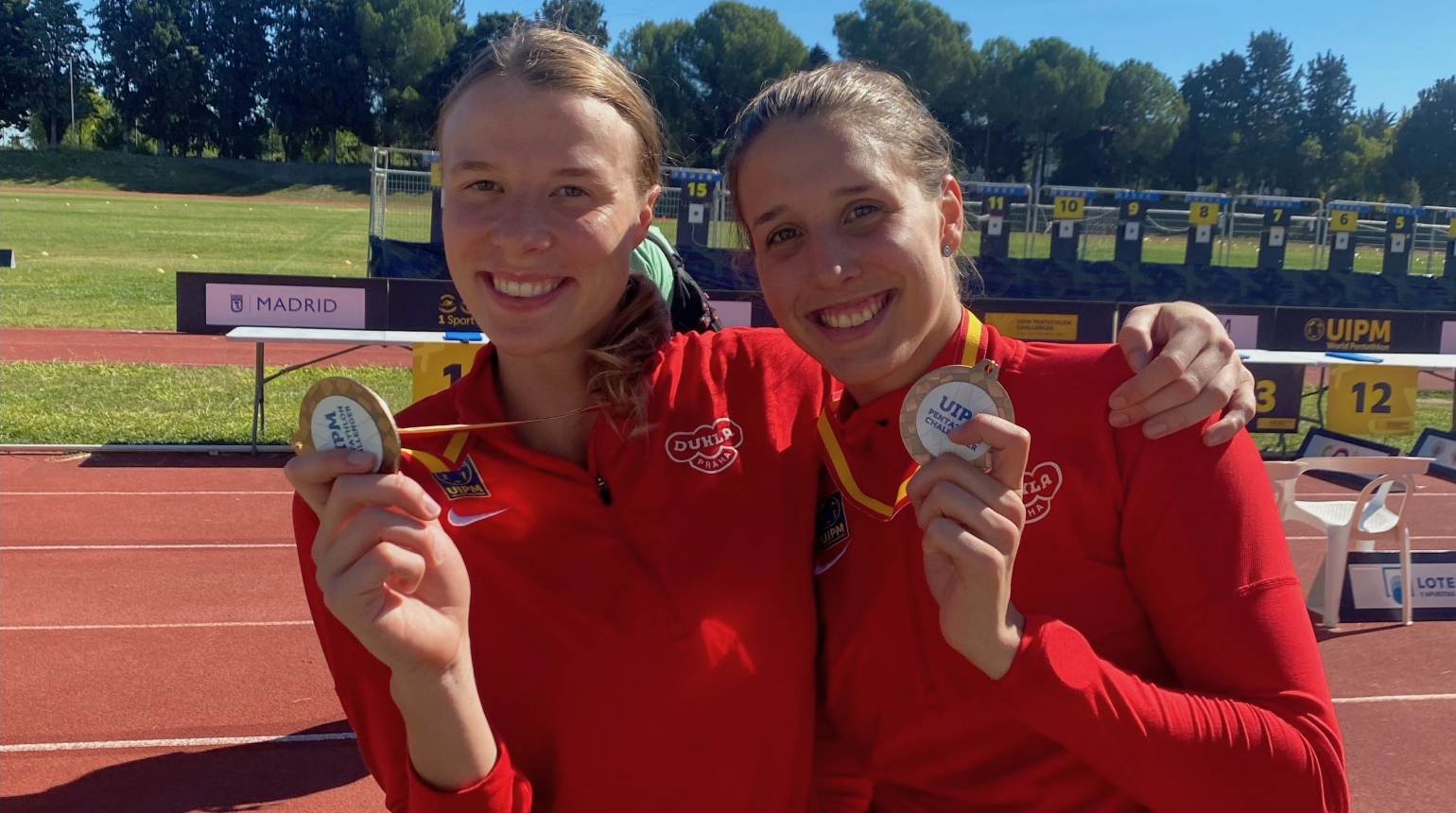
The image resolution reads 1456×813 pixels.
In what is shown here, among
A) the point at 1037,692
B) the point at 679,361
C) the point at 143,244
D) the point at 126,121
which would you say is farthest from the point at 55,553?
the point at 126,121

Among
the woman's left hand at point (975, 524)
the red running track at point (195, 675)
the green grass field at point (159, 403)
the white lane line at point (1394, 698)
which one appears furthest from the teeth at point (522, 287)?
the green grass field at point (159, 403)

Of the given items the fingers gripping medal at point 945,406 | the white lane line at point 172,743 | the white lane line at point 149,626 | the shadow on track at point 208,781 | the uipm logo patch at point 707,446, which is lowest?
the shadow on track at point 208,781

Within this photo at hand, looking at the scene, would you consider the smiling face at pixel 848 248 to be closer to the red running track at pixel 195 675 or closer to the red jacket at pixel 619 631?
the red jacket at pixel 619 631

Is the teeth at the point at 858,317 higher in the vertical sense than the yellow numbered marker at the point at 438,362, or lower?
higher

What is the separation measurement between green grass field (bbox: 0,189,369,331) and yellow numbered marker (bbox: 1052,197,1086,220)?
51.1ft

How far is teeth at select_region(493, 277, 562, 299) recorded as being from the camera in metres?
1.66

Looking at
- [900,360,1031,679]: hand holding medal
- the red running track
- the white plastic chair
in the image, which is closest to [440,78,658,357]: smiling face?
[900,360,1031,679]: hand holding medal

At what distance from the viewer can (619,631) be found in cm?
163

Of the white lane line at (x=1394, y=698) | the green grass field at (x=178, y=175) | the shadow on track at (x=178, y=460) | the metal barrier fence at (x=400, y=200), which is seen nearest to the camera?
the white lane line at (x=1394, y=698)

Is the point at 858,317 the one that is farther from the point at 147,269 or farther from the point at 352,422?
the point at 147,269

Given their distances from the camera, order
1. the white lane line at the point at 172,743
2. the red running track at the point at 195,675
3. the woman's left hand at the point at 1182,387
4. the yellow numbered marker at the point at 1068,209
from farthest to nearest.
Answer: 1. the yellow numbered marker at the point at 1068,209
2. the white lane line at the point at 172,743
3. the red running track at the point at 195,675
4. the woman's left hand at the point at 1182,387

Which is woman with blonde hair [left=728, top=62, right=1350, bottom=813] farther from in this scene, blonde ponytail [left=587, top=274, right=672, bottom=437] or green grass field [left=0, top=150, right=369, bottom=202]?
green grass field [left=0, top=150, right=369, bottom=202]

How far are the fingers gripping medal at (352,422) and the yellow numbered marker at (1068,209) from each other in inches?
869

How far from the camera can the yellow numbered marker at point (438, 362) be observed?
8.71 metres
